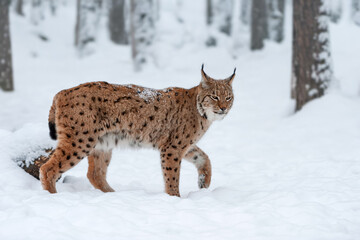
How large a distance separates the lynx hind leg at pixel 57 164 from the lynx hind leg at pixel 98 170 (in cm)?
76

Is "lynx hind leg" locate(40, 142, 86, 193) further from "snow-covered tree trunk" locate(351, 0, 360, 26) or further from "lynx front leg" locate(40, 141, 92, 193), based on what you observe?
"snow-covered tree trunk" locate(351, 0, 360, 26)

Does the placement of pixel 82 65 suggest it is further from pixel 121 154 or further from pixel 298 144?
pixel 298 144

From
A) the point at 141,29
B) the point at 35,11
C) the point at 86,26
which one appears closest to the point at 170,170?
the point at 141,29

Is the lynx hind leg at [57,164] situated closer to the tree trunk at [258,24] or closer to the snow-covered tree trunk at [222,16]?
the tree trunk at [258,24]

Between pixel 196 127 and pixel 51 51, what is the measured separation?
18.2 meters

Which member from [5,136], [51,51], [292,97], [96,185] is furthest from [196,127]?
[51,51]

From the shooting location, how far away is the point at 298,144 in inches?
312

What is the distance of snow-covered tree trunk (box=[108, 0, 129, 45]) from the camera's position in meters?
20.7

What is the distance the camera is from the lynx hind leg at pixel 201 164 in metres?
5.65

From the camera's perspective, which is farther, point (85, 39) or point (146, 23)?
point (85, 39)

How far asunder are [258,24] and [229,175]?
39.4 ft

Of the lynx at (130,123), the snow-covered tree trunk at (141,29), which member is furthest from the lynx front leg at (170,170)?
the snow-covered tree trunk at (141,29)

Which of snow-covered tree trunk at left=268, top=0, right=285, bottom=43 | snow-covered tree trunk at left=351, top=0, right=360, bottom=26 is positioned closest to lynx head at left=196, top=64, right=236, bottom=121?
snow-covered tree trunk at left=268, top=0, right=285, bottom=43

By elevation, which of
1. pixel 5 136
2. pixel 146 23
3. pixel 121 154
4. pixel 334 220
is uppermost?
pixel 146 23
